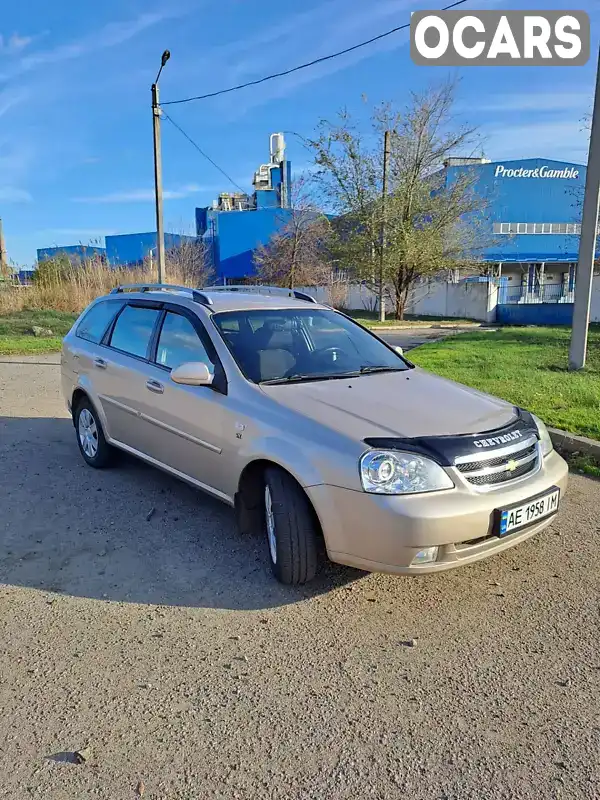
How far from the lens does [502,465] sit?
9.99 ft

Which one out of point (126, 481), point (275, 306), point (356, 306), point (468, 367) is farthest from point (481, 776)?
point (356, 306)

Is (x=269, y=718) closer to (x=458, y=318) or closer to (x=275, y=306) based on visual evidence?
(x=275, y=306)

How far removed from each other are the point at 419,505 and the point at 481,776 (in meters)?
1.10

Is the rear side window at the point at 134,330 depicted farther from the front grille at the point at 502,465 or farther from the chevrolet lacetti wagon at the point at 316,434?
the front grille at the point at 502,465

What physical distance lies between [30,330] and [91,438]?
13540 mm

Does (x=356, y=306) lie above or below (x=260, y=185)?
below

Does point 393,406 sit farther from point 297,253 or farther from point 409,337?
point 297,253

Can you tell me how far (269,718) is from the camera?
232cm

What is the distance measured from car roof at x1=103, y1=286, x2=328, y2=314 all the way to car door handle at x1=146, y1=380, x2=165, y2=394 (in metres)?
0.62

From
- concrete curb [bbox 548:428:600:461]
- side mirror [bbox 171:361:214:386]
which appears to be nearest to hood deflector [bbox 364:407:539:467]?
A: side mirror [bbox 171:361:214:386]

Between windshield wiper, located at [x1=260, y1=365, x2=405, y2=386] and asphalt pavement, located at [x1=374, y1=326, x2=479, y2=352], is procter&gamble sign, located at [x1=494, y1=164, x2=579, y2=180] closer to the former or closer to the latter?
asphalt pavement, located at [x1=374, y1=326, x2=479, y2=352]

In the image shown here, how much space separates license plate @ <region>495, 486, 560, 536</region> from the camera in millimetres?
2928

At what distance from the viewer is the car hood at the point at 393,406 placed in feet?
10.1

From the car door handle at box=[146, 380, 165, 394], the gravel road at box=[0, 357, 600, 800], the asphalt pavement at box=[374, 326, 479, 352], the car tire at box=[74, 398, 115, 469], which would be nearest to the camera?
the gravel road at box=[0, 357, 600, 800]
